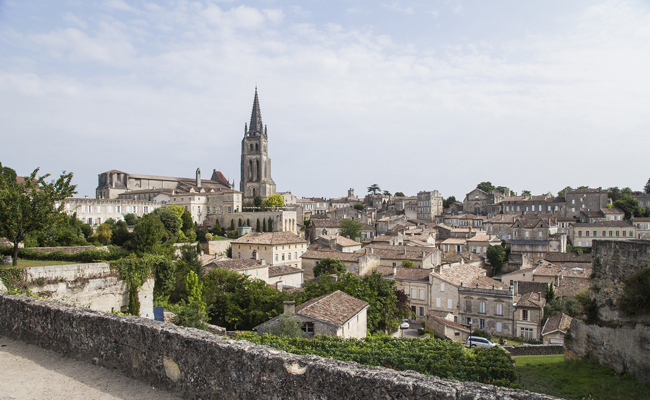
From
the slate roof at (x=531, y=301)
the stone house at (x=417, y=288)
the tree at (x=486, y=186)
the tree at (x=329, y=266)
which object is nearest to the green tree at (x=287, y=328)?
the stone house at (x=417, y=288)

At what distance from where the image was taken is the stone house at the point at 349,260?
134 feet

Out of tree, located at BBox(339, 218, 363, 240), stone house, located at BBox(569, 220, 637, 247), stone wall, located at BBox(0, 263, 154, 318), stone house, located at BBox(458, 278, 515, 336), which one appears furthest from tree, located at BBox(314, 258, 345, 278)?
stone house, located at BBox(569, 220, 637, 247)

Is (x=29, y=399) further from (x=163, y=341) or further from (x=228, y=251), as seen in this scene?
(x=228, y=251)

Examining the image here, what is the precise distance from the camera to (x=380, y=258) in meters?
44.5

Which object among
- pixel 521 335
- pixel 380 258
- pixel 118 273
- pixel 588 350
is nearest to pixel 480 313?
pixel 521 335

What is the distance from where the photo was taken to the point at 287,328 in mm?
16422

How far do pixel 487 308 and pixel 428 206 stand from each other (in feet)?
222

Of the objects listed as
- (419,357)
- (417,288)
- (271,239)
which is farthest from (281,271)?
(419,357)

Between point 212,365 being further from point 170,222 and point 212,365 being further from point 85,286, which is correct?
point 170,222

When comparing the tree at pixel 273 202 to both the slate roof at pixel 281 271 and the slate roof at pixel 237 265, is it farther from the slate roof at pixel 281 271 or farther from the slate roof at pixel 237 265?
the slate roof at pixel 237 265

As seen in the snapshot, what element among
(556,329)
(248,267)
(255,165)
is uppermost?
(255,165)

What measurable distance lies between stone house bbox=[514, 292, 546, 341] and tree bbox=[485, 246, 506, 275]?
23.5 metres

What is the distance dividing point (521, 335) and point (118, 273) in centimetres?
2895

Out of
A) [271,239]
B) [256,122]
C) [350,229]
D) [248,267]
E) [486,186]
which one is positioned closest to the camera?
[248,267]
